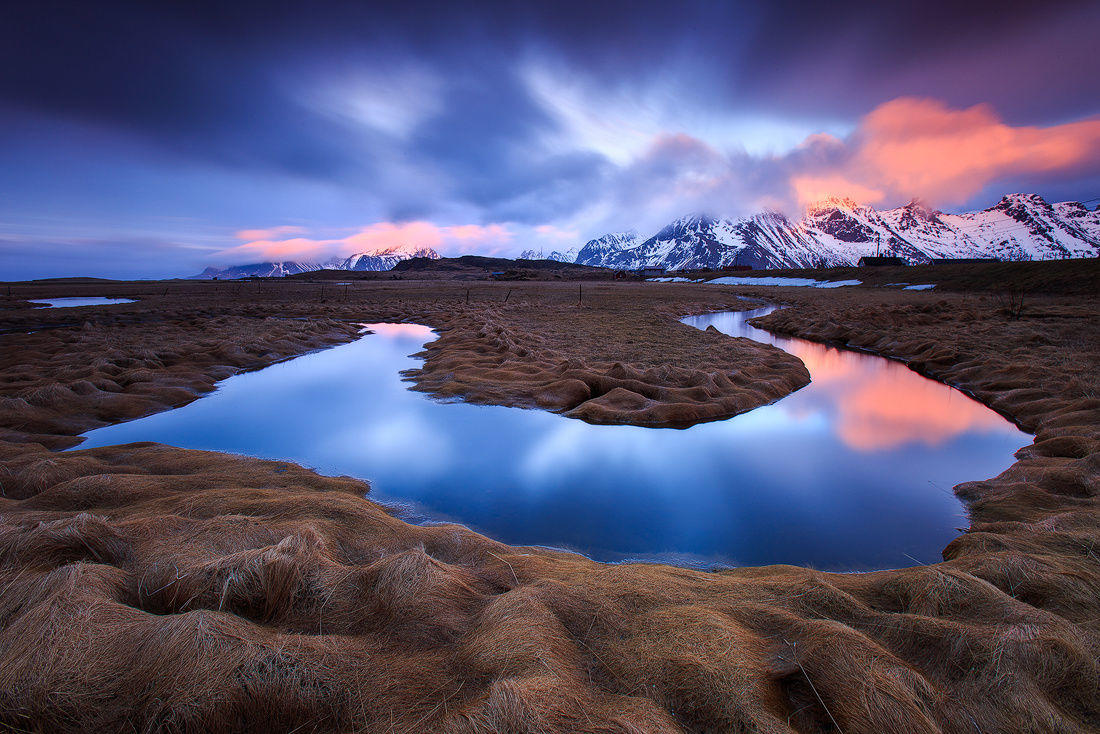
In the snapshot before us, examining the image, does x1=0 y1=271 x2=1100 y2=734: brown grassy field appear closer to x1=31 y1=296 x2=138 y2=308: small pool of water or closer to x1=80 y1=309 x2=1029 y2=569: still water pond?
x1=80 y1=309 x2=1029 y2=569: still water pond

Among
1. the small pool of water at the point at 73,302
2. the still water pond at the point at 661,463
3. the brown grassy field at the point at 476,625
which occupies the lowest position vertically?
the still water pond at the point at 661,463

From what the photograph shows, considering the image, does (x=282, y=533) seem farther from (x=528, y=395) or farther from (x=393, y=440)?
(x=528, y=395)

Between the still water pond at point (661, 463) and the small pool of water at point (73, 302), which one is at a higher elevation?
the small pool of water at point (73, 302)

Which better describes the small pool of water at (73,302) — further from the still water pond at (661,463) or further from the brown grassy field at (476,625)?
the brown grassy field at (476,625)

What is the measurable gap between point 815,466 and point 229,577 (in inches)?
366

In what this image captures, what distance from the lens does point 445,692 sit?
8.91ft

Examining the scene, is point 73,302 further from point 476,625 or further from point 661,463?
point 476,625

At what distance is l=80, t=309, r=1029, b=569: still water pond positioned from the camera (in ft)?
21.2

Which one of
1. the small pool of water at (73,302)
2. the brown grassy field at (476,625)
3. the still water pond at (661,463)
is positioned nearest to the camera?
the brown grassy field at (476,625)

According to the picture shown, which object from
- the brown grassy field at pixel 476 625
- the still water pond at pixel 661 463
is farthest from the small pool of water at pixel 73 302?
the brown grassy field at pixel 476 625

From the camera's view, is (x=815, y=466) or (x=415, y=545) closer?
(x=415, y=545)

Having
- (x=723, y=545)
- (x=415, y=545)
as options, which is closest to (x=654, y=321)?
(x=723, y=545)

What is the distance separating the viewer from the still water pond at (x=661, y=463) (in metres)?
6.45

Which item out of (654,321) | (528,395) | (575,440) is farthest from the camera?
(654,321)
